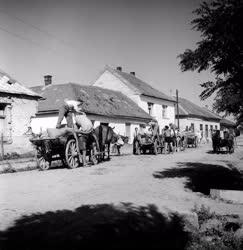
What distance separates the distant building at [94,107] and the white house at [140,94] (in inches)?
61.8

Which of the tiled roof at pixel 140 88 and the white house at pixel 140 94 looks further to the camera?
the tiled roof at pixel 140 88

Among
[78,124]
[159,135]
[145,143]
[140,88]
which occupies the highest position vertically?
[140,88]

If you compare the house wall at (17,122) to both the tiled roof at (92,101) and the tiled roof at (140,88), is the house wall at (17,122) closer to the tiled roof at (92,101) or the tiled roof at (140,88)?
the tiled roof at (92,101)

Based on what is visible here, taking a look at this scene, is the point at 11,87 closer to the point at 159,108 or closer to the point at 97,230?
the point at 97,230

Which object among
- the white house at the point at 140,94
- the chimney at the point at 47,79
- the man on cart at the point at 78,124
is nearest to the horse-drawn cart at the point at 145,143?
the man on cart at the point at 78,124

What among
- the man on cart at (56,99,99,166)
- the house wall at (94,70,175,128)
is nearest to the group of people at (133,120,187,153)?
the man on cart at (56,99,99,166)

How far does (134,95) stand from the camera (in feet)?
130

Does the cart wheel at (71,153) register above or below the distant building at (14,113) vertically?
below

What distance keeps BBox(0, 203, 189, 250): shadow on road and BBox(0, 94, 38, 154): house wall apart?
15.4 metres

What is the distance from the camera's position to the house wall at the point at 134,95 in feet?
130

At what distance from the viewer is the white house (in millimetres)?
39625

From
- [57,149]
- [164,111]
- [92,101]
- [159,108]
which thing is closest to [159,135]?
[57,149]

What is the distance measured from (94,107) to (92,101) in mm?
1523

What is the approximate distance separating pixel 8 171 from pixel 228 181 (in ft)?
22.9
